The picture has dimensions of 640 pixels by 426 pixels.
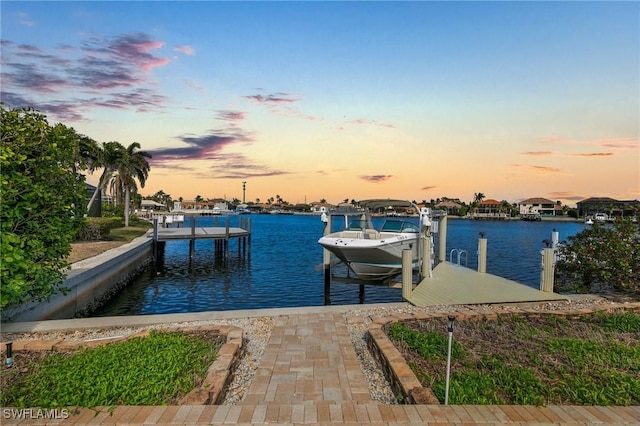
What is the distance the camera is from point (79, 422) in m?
3.85

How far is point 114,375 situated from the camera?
5.01m

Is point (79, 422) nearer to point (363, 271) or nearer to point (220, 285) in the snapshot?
point (363, 271)

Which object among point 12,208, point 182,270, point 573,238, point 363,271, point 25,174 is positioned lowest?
→ point 182,270

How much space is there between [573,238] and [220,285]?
1588cm

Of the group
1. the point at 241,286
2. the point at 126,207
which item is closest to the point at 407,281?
the point at 241,286

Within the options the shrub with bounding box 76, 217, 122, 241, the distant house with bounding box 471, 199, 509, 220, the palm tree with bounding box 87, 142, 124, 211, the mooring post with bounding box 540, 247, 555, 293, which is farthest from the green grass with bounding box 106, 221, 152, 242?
the distant house with bounding box 471, 199, 509, 220

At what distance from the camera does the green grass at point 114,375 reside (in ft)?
14.5

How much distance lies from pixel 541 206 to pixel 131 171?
7054 inches

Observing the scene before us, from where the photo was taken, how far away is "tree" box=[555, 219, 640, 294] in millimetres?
12023

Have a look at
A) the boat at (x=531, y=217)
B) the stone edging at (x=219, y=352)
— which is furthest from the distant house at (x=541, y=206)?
the stone edging at (x=219, y=352)

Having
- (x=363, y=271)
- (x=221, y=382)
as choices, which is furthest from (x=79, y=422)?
(x=363, y=271)

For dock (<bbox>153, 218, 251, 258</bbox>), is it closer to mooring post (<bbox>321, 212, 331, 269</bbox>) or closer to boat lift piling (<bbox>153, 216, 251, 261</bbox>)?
boat lift piling (<bbox>153, 216, 251, 261</bbox>)

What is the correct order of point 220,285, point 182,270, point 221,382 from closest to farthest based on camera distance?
point 221,382, point 220,285, point 182,270

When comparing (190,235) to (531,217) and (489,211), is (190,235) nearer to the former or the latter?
(531,217)
